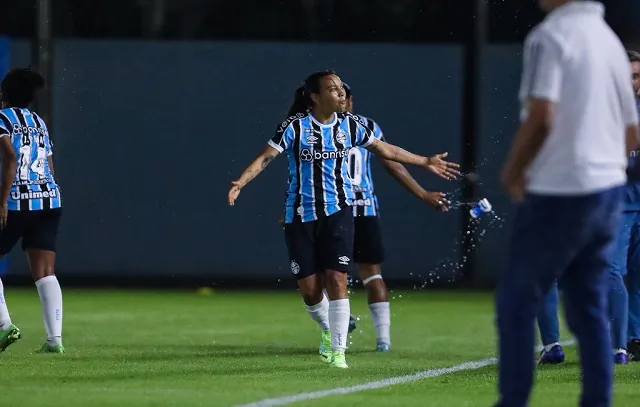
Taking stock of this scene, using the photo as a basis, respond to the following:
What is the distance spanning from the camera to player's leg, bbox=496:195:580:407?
5578mm

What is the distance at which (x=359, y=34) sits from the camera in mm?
17078

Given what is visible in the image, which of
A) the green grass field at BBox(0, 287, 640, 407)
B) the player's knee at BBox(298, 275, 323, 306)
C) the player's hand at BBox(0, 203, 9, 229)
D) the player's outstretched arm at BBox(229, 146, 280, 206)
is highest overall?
the player's outstretched arm at BBox(229, 146, 280, 206)

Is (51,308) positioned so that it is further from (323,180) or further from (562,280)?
(562,280)

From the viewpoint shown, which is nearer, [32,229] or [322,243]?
[322,243]

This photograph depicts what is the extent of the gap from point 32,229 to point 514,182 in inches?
219

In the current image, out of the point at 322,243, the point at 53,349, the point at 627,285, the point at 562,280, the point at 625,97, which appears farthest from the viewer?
the point at 53,349

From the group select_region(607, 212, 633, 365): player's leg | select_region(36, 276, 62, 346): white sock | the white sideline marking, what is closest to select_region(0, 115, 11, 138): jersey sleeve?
select_region(36, 276, 62, 346): white sock

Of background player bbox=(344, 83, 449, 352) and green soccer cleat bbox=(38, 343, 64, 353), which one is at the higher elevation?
background player bbox=(344, 83, 449, 352)

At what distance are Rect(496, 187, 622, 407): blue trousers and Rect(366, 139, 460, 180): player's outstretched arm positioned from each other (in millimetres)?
3268

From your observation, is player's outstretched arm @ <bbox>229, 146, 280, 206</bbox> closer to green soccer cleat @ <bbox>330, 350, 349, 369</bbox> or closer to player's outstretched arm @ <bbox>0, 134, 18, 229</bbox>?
green soccer cleat @ <bbox>330, 350, 349, 369</bbox>

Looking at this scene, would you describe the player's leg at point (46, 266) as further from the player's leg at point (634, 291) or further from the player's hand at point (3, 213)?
the player's leg at point (634, 291)

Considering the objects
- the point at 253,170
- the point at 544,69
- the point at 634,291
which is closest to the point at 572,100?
the point at 544,69

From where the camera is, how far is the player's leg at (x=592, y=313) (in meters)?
5.85

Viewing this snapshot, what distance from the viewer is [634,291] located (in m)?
9.92
